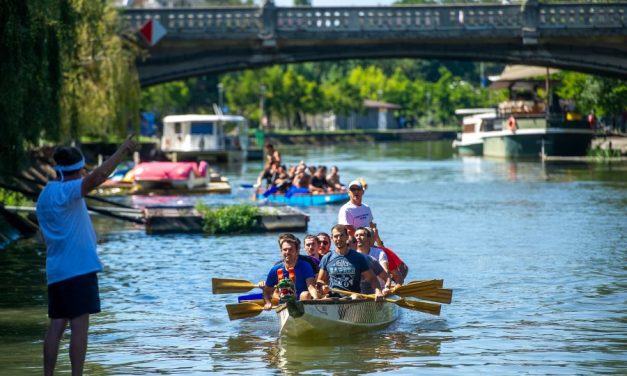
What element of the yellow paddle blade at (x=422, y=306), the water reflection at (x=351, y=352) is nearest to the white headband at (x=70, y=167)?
the water reflection at (x=351, y=352)

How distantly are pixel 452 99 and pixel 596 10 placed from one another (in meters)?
96.3

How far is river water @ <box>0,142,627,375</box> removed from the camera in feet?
47.1

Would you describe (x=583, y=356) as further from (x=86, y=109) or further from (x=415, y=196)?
(x=86, y=109)

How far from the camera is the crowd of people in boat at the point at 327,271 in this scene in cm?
1497

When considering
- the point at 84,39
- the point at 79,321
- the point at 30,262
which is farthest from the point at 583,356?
the point at 84,39

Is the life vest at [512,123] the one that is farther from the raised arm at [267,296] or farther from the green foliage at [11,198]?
the raised arm at [267,296]

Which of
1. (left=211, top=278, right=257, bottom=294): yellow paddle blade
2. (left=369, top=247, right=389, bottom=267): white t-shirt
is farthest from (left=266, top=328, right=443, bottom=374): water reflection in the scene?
(left=369, top=247, right=389, bottom=267): white t-shirt

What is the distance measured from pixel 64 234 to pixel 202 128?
191ft

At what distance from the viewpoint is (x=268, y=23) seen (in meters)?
56.2

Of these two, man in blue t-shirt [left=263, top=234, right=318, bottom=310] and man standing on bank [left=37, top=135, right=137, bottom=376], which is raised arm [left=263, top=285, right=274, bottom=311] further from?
man standing on bank [left=37, top=135, right=137, bottom=376]

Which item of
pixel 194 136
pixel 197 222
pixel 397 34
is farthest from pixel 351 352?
pixel 194 136

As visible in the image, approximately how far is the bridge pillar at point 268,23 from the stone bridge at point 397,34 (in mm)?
43

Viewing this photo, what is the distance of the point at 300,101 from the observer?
12812 centimetres

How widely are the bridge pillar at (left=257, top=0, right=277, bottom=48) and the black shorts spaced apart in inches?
1795
